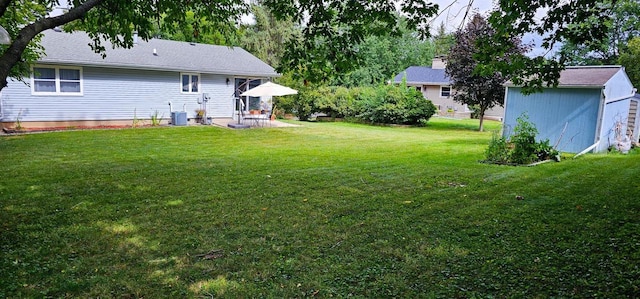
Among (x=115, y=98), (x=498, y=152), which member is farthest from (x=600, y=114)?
(x=115, y=98)

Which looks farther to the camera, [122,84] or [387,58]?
[387,58]

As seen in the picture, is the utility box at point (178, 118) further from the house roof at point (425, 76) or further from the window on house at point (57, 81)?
the house roof at point (425, 76)

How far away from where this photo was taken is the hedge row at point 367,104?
21078 millimetres

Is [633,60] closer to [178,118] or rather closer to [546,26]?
[546,26]

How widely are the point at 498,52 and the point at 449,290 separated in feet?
11.8

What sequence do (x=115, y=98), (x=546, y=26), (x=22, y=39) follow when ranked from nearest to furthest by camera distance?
(x=22, y=39)
(x=546, y=26)
(x=115, y=98)

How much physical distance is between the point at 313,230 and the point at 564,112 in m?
11.2

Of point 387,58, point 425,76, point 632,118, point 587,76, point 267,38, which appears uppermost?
point 267,38

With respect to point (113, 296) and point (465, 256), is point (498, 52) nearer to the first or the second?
point (465, 256)

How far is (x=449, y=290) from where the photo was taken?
10.2ft

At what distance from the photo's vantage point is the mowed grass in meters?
3.19

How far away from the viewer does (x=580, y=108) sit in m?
12.3

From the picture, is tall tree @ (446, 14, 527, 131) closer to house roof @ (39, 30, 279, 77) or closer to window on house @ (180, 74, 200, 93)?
house roof @ (39, 30, 279, 77)

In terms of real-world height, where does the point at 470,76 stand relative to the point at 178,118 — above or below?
above
